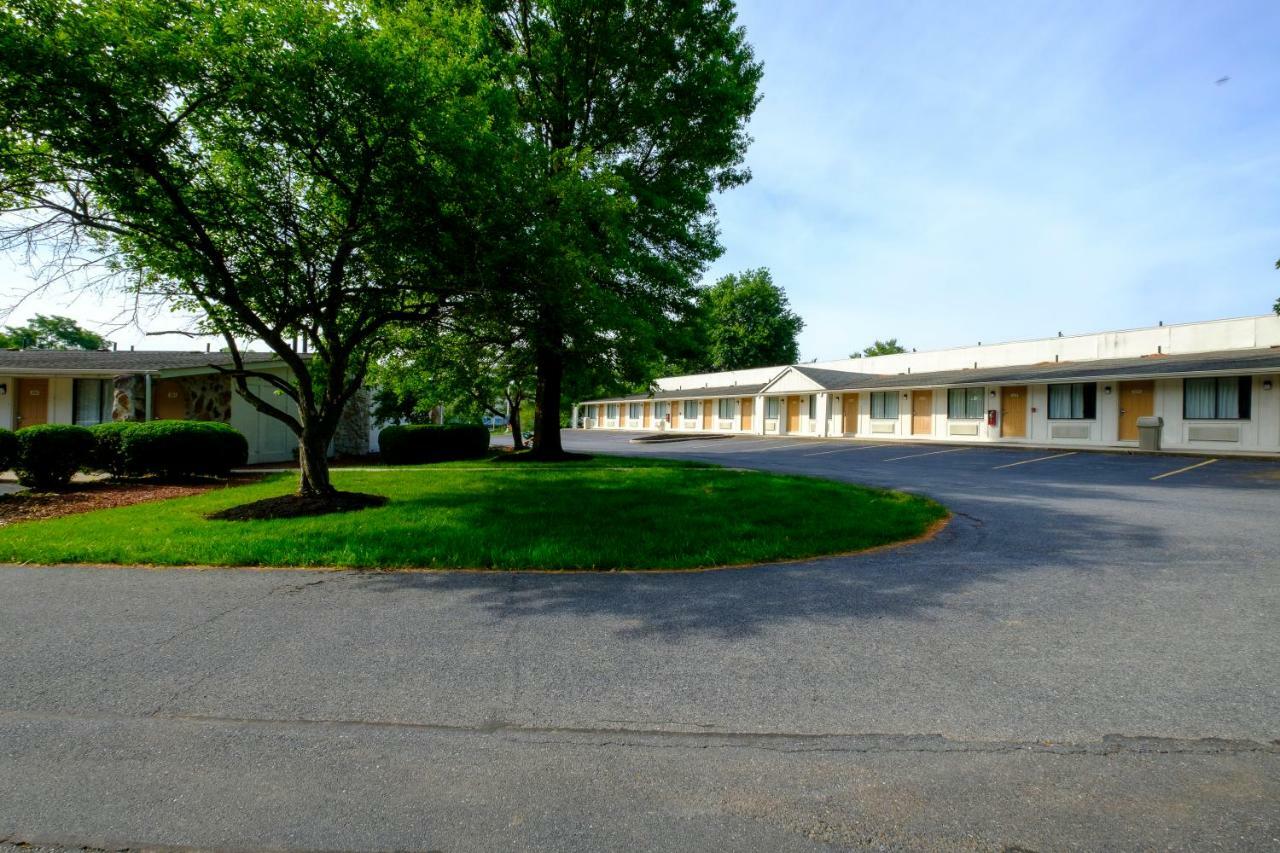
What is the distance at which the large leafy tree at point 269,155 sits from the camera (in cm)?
711

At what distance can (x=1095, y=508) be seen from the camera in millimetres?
10398

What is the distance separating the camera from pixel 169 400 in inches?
774

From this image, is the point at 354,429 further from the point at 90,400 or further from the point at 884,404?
the point at 884,404

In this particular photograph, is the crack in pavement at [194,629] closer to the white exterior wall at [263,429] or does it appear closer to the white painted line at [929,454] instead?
the white exterior wall at [263,429]

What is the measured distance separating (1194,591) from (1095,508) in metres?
5.45

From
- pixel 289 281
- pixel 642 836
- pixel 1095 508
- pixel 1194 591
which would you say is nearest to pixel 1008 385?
pixel 1095 508

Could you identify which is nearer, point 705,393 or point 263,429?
point 263,429

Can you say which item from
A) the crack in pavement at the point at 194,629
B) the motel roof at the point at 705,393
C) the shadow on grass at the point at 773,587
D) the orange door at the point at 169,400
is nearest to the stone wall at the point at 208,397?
the orange door at the point at 169,400

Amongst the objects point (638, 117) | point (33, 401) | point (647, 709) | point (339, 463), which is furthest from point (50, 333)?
point (647, 709)

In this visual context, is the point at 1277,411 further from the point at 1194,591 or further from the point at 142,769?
the point at 142,769

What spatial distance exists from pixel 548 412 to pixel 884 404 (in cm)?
2035

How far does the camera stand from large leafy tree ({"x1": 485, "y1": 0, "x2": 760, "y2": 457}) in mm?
15570

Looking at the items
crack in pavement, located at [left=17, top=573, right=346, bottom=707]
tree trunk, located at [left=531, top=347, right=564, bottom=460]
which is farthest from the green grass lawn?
tree trunk, located at [left=531, top=347, right=564, bottom=460]

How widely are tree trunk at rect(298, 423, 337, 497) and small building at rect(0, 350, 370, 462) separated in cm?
1052
